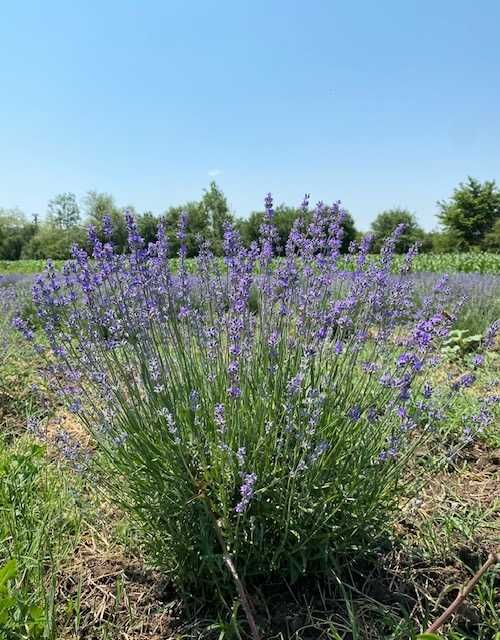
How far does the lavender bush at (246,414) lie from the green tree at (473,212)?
4226cm

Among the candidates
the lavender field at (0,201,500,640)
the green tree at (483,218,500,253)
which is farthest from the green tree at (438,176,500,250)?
the lavender field at (0,201,500,640)

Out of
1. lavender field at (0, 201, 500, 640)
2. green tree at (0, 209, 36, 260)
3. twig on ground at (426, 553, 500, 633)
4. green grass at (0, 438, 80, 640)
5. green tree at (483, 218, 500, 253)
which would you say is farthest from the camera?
green tree at (0, 209, 36, 260)

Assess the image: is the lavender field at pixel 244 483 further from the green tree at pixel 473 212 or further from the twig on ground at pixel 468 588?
the green tree at pixel 473 212

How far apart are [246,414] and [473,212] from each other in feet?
146

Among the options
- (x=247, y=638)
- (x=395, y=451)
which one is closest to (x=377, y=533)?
(x=395, y=451)

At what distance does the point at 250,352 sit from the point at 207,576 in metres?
0.93

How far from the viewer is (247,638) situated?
5.71 feet

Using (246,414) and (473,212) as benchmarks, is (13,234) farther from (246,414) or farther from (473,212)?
(246,414)

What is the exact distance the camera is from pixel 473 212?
41.0 m

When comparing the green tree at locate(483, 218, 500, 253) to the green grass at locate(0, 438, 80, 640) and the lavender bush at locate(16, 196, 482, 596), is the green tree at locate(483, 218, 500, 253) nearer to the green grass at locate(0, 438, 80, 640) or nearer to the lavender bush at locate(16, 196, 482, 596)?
the lavender bush at locate(16, 196, 482, 596)

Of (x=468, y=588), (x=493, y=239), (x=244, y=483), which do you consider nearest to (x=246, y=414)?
(x=244, y=483)

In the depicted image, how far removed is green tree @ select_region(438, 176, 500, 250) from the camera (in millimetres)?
Answer: 40594

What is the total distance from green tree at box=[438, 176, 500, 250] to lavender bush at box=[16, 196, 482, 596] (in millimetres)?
42257

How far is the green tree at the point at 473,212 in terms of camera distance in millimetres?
40594
